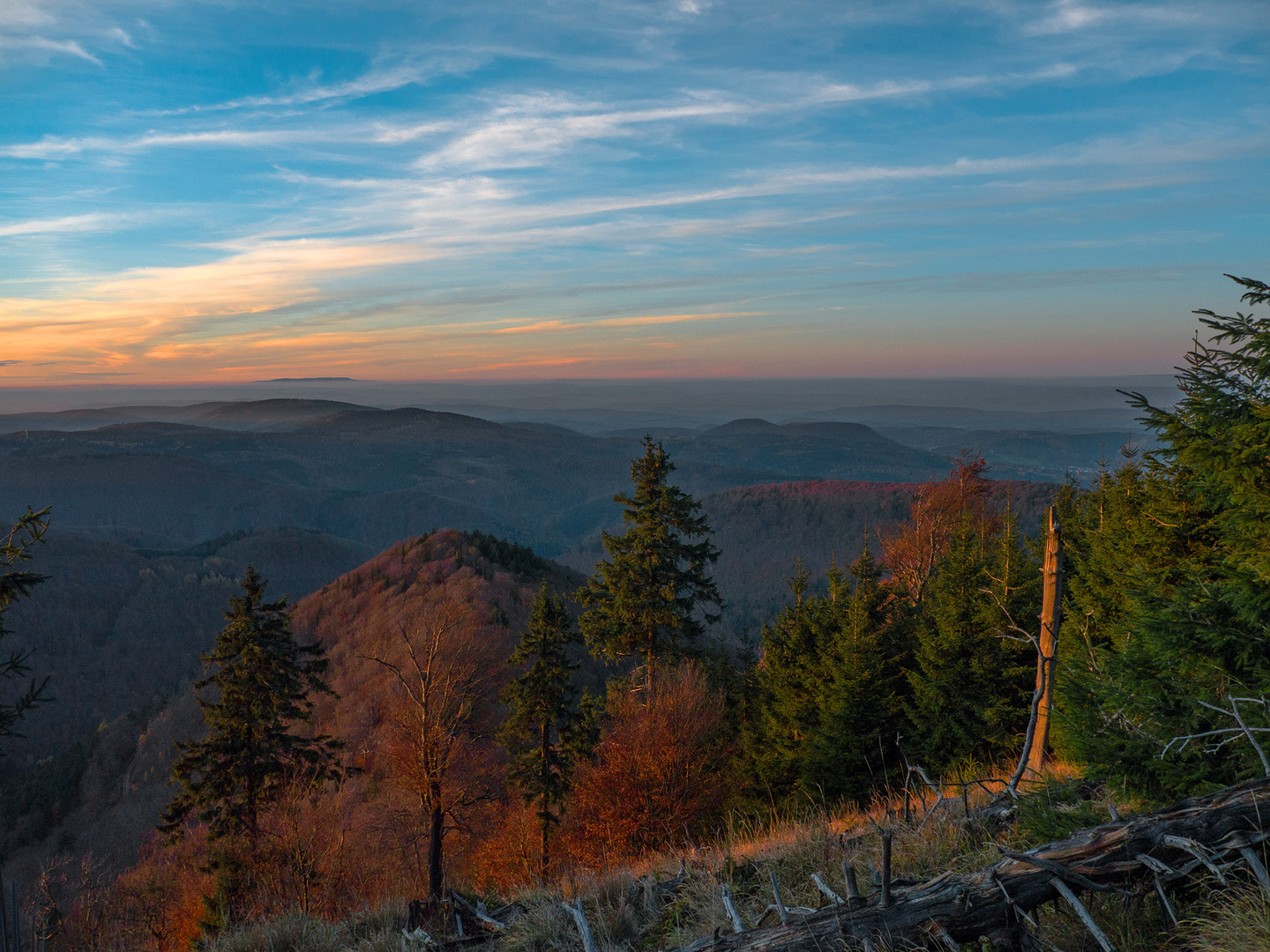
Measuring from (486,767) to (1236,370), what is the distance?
106 ft

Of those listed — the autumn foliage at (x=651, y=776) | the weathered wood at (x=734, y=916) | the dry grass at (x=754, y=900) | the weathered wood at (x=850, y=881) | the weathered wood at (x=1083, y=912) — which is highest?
the weathered wood at (x=1083, y=912)

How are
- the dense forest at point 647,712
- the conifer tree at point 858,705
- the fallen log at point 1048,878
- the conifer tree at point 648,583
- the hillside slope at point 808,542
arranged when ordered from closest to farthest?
the fallen log at point 1048,878
the dense forest at point 647,712
the conifer tree at point 858,705
the conifer tree at point 648,583
the hillside slope at point 808,542

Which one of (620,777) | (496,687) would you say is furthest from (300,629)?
(620,777)

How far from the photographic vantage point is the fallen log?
10.8ft

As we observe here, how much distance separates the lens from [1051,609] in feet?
28.6

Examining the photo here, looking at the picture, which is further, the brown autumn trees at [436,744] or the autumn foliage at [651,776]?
the autumn foliage at [651,776]

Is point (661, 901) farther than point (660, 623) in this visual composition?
No

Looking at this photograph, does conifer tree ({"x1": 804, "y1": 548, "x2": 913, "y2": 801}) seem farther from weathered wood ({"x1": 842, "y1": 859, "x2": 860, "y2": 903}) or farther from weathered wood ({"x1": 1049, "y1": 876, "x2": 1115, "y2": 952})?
weathered wood ({"x1": 1049, "y1": 876, "x2": 1115, "y2": 952})

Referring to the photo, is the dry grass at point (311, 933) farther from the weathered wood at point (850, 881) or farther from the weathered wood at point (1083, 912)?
the weathered wood at point (1083, 912)

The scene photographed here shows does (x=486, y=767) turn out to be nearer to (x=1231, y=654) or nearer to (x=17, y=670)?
(x=17, y=670)

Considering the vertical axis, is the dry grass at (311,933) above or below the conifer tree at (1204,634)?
below

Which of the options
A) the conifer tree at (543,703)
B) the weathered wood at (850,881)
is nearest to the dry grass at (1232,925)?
the weathered wood at (850,881)

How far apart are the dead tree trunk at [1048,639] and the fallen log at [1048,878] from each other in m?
5.05

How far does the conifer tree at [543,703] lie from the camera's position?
25.3 metres
